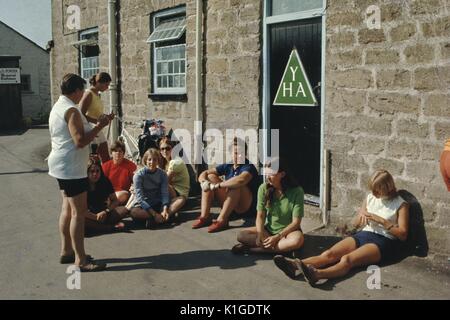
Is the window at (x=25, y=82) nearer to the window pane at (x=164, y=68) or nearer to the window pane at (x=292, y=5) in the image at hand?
the window pane at (x=164, y=68)

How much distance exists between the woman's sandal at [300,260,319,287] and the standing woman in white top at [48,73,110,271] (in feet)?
6.75

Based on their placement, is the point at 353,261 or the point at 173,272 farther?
the point at 173,272

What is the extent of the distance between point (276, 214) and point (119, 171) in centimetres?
291

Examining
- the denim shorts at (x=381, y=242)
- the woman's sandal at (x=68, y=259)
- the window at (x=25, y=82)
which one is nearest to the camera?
the denim shorts at (x=381, y=242)

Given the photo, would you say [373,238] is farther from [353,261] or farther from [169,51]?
[169,51]

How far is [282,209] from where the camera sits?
5.79 metres

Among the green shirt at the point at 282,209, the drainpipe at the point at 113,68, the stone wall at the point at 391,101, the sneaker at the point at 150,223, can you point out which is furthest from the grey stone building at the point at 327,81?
the sneaker at the point at 150,223

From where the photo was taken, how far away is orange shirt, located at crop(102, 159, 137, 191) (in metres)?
7.76

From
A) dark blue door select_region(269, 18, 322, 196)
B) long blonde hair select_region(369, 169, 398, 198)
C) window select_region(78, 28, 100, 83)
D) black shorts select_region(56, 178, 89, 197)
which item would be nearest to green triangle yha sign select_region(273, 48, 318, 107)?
dark blue door select_region(269, 18, 322, 196)

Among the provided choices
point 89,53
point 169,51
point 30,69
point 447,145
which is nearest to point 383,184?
point 447,145

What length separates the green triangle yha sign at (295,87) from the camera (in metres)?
6.99

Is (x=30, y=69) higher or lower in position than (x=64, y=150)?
higher

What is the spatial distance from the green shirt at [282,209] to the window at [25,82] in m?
28.6
